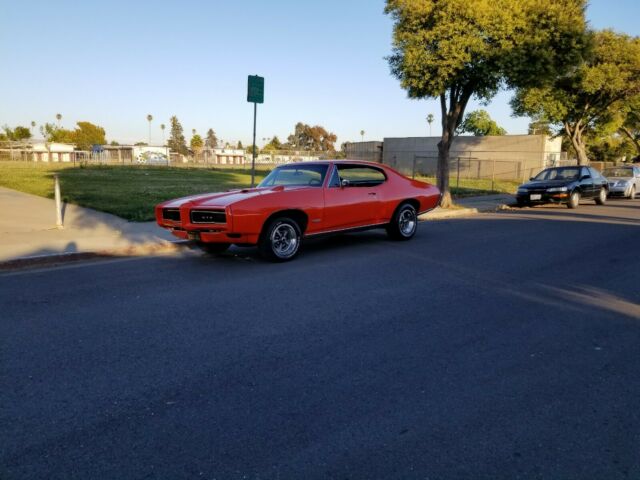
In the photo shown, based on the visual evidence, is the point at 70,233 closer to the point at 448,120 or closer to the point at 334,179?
the point at 334,179

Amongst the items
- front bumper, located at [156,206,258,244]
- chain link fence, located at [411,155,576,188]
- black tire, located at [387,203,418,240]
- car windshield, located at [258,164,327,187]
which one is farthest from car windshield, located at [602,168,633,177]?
front bumper, located at [156,206,258,244]

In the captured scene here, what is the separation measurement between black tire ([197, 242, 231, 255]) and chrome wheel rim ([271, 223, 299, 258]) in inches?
40.1

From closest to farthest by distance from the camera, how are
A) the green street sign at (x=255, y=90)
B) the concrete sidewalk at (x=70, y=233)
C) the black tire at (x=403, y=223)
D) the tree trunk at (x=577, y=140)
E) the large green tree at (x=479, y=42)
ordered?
the concrete sidewalk at (x=70, y=233) < the black tire at (x=403, y=223) < the green street sign at (x=255, y=90) < the large green tree at (x=479, y=42) < the tree trunk at (x=577, y=140)

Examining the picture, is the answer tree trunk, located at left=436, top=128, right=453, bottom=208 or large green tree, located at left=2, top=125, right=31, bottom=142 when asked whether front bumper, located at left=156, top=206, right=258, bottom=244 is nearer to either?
tree trunk, located at left=436, top=128, right=453, bottom=208

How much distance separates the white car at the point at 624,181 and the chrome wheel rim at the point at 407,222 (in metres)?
16.7

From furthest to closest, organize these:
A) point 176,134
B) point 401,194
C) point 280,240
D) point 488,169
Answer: point 176,134
point 488,169
point 401,194
point 280,240

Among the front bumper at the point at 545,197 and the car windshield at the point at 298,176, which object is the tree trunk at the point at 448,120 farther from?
the car windshield at the point at 298,176

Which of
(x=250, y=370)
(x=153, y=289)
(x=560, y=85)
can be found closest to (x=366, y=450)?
(x=250, y=370)

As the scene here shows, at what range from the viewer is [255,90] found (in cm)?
1115

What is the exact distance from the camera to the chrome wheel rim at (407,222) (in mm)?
10281

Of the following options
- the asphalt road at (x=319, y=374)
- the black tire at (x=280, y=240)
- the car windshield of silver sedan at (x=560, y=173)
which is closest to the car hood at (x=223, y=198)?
the black tire at (x=280, y=240)

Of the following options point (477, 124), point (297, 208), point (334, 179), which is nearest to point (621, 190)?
point (334, 179)

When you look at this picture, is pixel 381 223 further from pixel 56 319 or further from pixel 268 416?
pixel 268 416

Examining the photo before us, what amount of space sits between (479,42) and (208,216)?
34.8 ft
